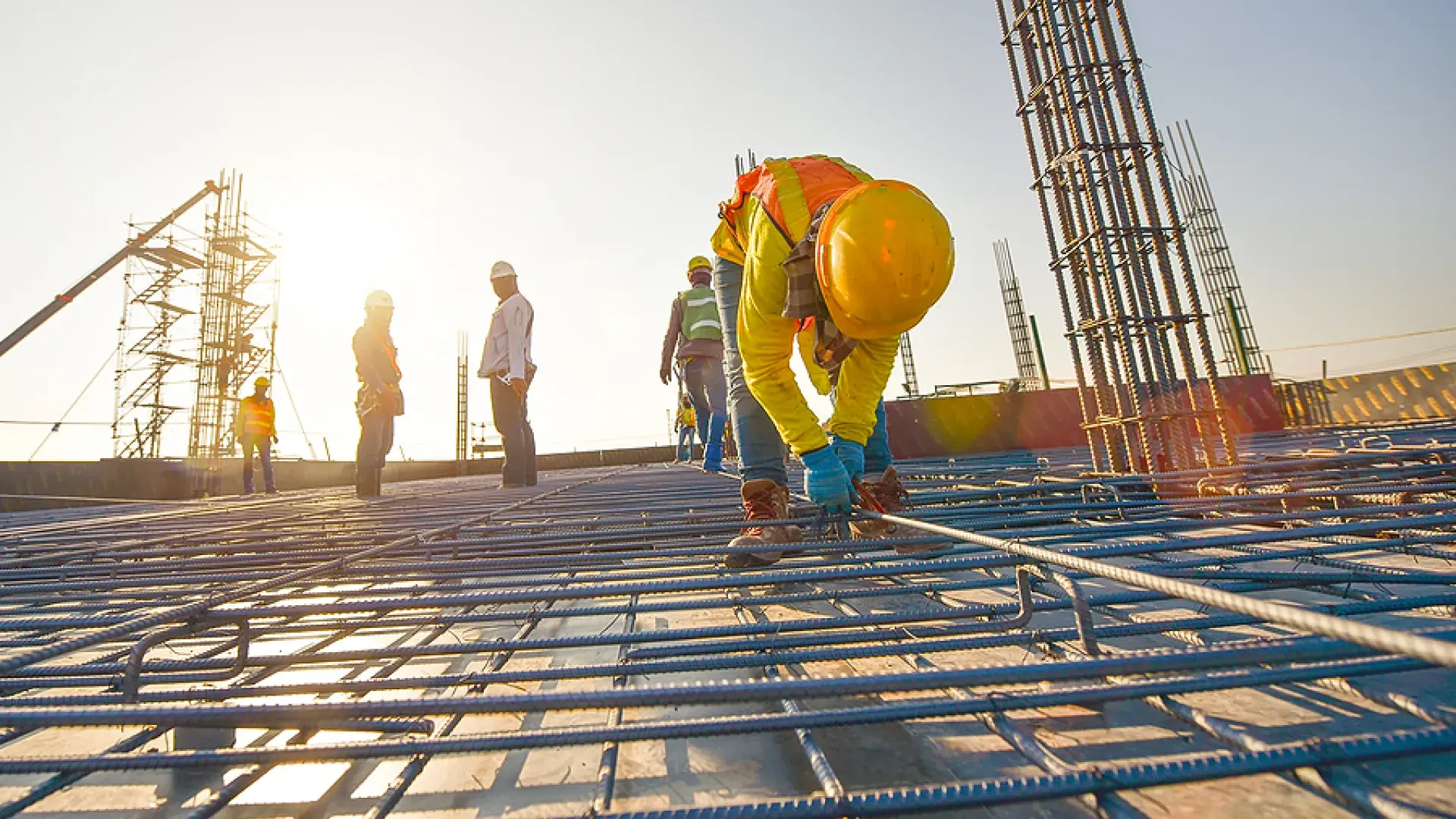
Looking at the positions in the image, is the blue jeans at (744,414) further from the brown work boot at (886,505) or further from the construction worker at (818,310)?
the brown work boot at (886,505)

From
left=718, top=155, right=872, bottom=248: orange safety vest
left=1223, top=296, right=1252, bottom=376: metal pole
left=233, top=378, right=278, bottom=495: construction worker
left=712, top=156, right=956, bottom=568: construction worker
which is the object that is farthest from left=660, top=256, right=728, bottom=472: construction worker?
left=1223, top=296, right=1252, bottom=376: metal pole

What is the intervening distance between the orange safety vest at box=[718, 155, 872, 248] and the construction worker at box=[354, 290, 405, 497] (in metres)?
4.22

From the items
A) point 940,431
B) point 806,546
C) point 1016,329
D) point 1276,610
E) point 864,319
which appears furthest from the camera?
point 1016,329

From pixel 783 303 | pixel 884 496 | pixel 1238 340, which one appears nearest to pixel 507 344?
pixel 783 303

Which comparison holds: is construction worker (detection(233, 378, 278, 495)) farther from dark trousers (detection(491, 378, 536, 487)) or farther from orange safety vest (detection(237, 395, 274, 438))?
dark trousers (detection(491, 378, 536, 487))

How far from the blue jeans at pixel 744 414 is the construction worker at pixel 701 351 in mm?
2706

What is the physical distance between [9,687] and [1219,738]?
206cm

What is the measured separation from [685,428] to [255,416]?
6746 mm

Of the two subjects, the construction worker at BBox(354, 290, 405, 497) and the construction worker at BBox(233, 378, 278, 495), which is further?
the construction worker at BBox(233, 378, 278, 495)

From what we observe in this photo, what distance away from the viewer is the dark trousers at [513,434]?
5203 millimetres

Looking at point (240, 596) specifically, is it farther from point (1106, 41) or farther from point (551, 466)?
point (551, 466)

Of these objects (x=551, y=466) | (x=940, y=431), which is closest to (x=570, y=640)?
(x=940, y=431)

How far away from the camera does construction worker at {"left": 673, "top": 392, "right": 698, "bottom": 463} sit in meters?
9.39

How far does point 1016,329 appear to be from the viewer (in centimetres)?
2005
